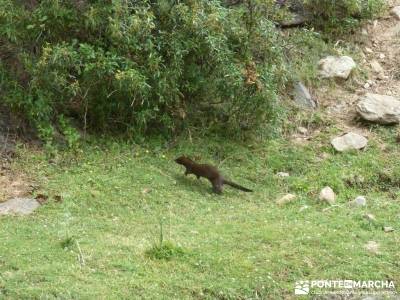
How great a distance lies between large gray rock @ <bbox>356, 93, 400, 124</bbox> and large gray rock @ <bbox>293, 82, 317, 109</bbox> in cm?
75

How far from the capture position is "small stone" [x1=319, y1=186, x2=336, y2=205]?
8.02 m

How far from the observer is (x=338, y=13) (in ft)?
38.8

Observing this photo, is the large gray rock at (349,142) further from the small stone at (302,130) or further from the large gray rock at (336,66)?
the large gray rock at (336,66)

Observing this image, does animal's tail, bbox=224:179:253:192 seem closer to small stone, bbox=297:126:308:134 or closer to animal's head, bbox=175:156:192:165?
animal's head, bbox=175:156:192:165

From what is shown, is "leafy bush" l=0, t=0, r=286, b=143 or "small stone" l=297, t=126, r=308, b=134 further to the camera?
"small stone" l=297, t=126, r=308, b=134

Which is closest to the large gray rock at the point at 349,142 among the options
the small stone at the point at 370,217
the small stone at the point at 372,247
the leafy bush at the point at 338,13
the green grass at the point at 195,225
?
the green grass at the point at 195,225

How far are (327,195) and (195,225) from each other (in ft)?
6.27

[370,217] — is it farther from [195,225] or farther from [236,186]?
→ [195,225]

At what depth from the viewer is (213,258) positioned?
6.05 meters

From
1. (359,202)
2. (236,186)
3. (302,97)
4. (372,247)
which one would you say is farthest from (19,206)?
(302,97)

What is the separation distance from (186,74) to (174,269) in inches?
142

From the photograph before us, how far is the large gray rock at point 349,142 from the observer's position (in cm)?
952

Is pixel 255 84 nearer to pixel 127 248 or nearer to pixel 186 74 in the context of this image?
pixel 186 74

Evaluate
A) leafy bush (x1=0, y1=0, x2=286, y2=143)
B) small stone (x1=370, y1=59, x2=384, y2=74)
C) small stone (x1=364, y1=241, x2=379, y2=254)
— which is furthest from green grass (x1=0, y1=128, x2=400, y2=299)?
small stone (x1=370, y1=59, x2=384, y2=74)
